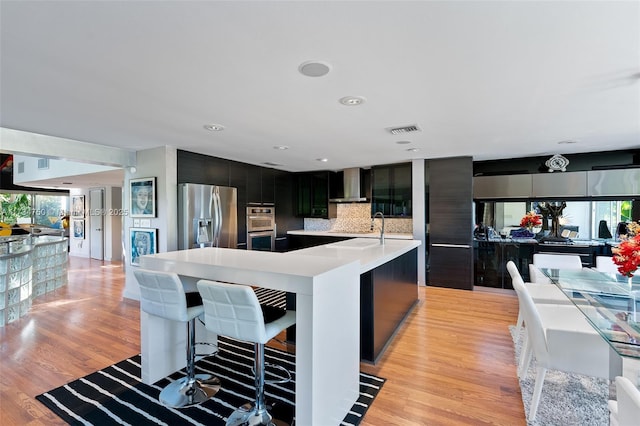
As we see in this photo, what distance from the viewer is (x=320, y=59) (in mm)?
1803

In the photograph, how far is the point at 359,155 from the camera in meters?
4.98

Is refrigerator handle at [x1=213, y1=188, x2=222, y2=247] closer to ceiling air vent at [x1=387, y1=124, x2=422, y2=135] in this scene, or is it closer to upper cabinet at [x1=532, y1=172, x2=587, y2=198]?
ceiling air vent at [x1=387, y1=124, x2=422, y2=135]

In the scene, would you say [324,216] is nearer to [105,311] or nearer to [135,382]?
[105,311]

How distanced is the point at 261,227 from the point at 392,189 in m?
2.61

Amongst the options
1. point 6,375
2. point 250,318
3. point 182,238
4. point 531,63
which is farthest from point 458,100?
point 6,375

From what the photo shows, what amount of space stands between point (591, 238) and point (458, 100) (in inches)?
159

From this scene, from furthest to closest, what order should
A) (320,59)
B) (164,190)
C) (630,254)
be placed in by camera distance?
(164,190) < (630,254) < (320,59)

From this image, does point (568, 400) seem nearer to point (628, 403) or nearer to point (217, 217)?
point (628, 403)

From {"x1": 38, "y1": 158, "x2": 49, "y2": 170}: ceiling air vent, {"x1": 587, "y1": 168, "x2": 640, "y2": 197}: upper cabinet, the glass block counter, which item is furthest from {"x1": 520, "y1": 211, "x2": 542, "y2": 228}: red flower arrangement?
{"x1": 38, "y1": 158, "x2": 49, "y2": 170}: ceiling air vent

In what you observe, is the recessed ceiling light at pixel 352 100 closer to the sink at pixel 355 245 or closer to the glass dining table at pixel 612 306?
the sink at pixel 355 245

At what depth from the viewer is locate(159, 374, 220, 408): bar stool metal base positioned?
7.13 ft

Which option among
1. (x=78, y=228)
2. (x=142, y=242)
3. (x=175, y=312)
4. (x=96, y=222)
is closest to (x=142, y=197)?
(x=142, y=242)

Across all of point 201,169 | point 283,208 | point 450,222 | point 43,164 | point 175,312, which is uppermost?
point 43,164

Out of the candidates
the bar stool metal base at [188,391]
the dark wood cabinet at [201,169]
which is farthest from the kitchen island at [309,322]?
the dark wood cabinet at [201,169]
